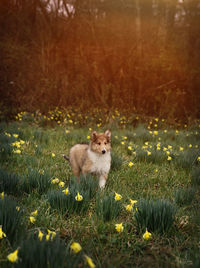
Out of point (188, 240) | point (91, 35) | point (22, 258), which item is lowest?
point (188, 240)

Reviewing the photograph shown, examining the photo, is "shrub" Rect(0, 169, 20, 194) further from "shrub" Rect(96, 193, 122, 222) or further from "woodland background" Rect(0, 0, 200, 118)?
"woodland background" Rect(0, 0, 200, 118)

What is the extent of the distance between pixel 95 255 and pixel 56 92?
1001 cm

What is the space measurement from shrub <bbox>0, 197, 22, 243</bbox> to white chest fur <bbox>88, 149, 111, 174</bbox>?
194 cm

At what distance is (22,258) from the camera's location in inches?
52.1

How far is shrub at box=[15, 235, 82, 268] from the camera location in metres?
1.31

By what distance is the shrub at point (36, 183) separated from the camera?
2822 millimetres

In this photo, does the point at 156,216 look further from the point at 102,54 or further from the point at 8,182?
the point at 102,54

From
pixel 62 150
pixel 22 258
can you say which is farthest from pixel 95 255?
pixel 62 150

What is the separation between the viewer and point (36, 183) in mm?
2857

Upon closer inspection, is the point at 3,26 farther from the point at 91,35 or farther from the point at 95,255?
the point at 95,255

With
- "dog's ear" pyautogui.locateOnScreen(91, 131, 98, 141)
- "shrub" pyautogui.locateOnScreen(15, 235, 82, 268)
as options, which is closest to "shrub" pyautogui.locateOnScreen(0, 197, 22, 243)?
"shrub" pyautogui.locateOnScreen(15, 235, 82, 268)

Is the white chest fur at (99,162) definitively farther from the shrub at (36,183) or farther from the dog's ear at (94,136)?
the shrub at (36,183)

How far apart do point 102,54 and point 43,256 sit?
12699 mm

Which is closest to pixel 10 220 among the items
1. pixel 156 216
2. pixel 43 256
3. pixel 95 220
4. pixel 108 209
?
pixel 43 256
